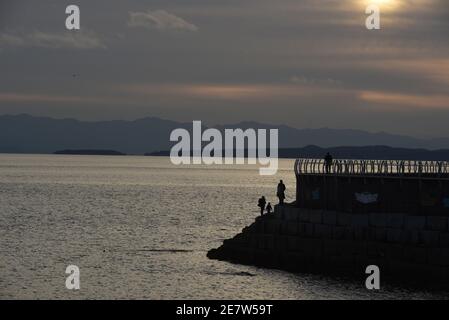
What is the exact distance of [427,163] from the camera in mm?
53062

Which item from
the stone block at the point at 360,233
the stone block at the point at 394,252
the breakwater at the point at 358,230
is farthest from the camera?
the stone block at the point at 360,233

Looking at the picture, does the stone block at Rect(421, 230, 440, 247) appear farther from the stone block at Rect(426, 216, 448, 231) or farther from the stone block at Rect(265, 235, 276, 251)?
the stone block at Rect(265, 235, 276, 251)

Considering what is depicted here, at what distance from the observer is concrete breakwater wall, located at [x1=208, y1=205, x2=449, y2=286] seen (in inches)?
1752

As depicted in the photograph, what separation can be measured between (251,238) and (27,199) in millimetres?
71346

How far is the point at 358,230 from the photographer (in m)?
48.5

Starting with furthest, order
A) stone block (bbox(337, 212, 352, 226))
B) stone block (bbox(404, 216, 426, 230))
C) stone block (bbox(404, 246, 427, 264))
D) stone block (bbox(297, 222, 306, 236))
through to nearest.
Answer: stone block (bbox(297, 222, 306, 236)) → stone block (bbox(337, 212, 352, 226)) → stone block (bbox(404, 216, 426, 230)) → stone block (bbox(404, 246, 427, 264))

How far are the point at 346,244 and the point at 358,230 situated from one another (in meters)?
0.91

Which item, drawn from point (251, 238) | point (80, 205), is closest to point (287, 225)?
point (251, 238)

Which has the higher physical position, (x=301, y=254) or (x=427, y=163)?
(x=427, y=163)

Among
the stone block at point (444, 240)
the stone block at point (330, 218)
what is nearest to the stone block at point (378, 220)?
the stone block at point (330, 218)

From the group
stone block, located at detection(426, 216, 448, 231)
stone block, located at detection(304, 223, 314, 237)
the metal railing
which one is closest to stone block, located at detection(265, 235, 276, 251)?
stone block, located at detection(304, 223, 314, 237)

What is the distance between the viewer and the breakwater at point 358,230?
1769 inches

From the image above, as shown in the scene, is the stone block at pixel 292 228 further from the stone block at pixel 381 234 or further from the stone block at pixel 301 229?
the stone block at pixel 381 234
